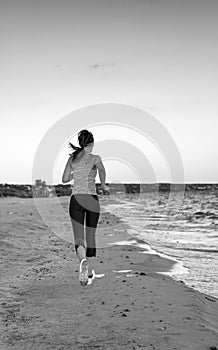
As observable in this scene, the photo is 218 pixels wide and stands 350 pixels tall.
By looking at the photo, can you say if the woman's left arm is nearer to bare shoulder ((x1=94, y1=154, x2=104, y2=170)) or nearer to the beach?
bare shoulder ((x1=94, y1=154, x2=104, y2=170))

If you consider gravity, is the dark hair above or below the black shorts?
above

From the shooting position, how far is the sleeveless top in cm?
656

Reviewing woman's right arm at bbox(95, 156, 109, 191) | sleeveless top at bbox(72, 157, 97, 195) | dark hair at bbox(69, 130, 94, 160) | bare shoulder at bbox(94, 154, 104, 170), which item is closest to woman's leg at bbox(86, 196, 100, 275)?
sleeveless top at bbox(72, 157, 97, 195)

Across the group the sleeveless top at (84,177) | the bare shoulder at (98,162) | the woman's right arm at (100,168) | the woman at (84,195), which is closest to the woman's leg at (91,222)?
the woman at (84,195)

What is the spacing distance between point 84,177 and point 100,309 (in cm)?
213

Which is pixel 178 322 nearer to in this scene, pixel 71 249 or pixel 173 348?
pixel 173 348

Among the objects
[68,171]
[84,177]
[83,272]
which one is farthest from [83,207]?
[83,272]

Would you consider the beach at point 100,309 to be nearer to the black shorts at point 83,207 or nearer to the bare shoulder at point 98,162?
the black shorts at point 83,207

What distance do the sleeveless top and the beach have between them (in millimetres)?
1434

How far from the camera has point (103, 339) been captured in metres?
4.16

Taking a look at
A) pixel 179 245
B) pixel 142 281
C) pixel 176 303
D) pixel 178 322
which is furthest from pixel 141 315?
pixel 179 245

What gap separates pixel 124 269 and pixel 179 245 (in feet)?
19.7

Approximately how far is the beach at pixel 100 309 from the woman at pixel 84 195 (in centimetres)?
46

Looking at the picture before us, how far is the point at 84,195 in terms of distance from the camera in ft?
21.5
